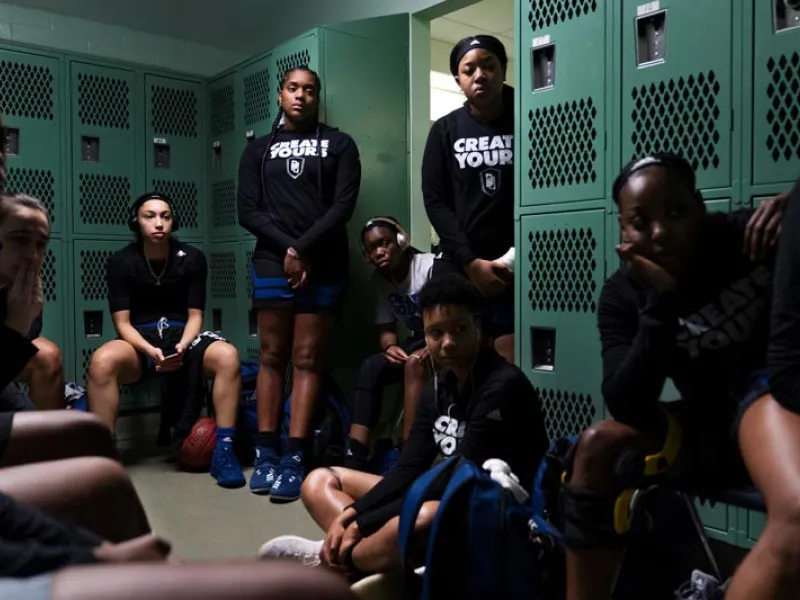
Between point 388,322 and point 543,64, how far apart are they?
4.36 feet

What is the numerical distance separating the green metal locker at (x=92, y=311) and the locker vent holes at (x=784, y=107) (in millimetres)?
3497

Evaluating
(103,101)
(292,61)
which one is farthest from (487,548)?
(103,101)

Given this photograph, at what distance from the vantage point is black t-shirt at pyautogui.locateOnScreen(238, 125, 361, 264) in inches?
128

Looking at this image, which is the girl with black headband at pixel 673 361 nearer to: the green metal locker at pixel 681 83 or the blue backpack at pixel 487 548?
the blue backpack at pixel 487 548

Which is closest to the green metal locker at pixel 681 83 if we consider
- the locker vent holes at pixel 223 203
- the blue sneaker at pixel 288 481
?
the blue sneaker at pixel 288 481

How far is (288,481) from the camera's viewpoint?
9.43 feet

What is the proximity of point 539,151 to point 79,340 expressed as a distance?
2.84 metres

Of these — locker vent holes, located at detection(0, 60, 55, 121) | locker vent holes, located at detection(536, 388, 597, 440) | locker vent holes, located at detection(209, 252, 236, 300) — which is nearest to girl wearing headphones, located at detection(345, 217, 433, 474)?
locker vent holes, located at detection(536, 388, 597, 440)

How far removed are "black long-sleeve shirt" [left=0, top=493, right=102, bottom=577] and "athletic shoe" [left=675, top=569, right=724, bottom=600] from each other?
1.30 m

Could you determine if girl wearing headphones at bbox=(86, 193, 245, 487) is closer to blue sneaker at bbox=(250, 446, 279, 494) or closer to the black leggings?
blue sneaker at bbox=(250, 446, 279, 494)

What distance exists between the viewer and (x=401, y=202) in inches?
150

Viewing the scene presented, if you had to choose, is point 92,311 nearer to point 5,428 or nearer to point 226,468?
point 226,468

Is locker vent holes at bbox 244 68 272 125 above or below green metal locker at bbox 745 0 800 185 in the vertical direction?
above

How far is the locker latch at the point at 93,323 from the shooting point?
13.3 ft
